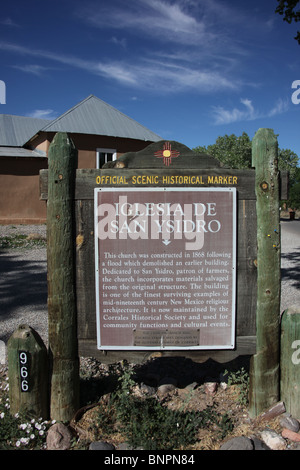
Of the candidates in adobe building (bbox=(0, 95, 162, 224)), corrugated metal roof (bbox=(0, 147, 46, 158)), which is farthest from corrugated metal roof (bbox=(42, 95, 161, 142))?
corrugated metal roof (bbox=(0, 147, 46, 158))

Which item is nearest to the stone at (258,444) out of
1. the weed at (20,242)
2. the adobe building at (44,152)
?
the weed at (20,242)

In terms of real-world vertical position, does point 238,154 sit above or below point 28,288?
above

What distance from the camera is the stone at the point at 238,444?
8.96 feet

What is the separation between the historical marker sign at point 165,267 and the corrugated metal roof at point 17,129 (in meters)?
22.3

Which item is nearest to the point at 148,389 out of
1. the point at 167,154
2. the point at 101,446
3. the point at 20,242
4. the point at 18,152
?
the point at 101,446

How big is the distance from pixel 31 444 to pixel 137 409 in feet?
2.75

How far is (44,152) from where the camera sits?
68.8ft

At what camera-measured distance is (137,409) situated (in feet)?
10.0

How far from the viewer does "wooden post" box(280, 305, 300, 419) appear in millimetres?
3072

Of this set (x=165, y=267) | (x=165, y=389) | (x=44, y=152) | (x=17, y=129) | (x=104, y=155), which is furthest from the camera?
(x=17, y=129)

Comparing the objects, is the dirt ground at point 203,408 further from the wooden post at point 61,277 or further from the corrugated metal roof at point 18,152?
the corrugated metal roof at point 18,152

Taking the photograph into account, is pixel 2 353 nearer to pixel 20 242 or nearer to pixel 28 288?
pixel 28 288

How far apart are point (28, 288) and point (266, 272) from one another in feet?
18.9

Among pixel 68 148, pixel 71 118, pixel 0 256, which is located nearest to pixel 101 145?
pixel 71 118
